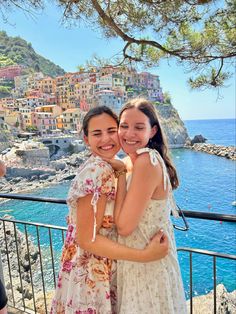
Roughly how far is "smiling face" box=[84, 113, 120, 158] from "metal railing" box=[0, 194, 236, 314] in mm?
538

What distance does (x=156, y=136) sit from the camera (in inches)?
47.9

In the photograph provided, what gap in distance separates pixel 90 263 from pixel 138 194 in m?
0.34

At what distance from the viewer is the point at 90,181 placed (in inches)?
42.0

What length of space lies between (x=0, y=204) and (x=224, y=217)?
25933 millimetres

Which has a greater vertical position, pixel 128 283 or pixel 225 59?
pixel 225 59

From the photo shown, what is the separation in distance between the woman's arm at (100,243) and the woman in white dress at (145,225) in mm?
44

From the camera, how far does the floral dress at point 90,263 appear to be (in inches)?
42.2

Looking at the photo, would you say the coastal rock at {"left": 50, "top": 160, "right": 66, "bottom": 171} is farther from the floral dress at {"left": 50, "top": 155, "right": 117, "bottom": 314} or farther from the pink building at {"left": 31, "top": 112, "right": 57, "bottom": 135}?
the floral dress at {"left": 50, "top": 155, "right": 117, "bottom": 314}

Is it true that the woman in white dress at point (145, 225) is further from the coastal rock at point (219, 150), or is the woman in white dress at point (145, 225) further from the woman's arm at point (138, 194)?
the coastal rock at point (219, 150)

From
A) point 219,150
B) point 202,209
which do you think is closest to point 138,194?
point 202,209

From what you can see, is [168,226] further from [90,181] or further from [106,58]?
[106,58]

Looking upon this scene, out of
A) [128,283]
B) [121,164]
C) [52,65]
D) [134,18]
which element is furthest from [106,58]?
[52,65]

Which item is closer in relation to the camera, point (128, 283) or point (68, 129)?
point (128, 283)

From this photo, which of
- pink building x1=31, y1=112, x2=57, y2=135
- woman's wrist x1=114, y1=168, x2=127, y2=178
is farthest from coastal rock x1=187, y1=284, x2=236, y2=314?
pink building x1=31, y1=112, x2=57, y2=135
